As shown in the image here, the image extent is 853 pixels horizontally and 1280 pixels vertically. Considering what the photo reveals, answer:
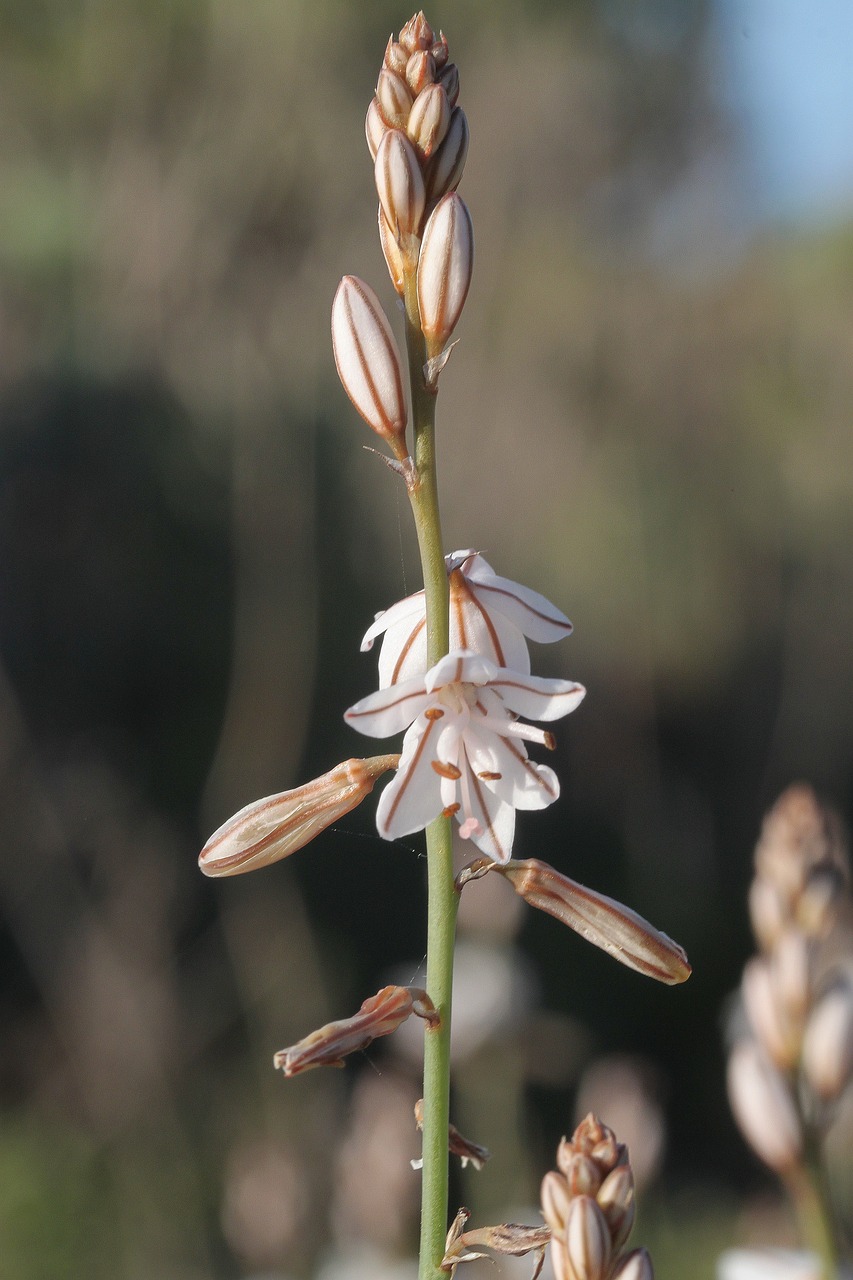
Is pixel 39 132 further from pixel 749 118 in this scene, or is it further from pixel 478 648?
pixel 478 648

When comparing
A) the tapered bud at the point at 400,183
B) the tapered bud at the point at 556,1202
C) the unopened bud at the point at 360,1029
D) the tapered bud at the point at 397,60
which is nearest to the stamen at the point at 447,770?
the unopened bud at the point at 360,1029

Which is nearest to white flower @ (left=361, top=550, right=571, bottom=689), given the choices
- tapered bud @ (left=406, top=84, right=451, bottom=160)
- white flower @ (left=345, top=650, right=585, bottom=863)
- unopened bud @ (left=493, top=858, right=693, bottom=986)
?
white flower @ (left=345, top=650, right=585, bottom=863)

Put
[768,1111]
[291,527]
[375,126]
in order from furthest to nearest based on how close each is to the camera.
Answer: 1. [291,527]
2. [768,1111]
3. [375,126]

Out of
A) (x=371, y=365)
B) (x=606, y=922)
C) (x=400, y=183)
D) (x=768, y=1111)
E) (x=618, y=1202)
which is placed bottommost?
(x=768, y=1111)

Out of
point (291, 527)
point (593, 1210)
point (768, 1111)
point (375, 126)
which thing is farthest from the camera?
point (291, 527)

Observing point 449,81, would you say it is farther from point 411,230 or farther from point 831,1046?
point 831,1046

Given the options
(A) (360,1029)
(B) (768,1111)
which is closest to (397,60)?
(A) (360,1029)

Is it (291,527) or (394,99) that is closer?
(394,99)

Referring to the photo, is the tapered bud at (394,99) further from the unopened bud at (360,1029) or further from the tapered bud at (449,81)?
the unopened bud at (360,1029)
